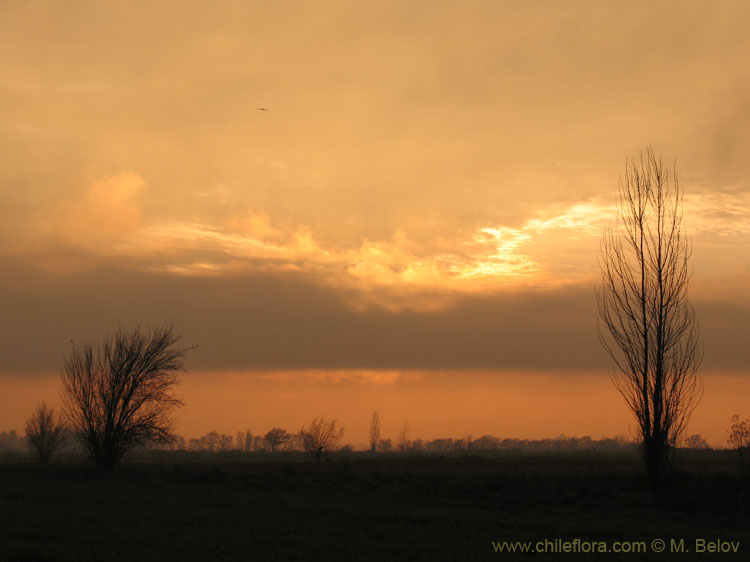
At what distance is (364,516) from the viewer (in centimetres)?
2192

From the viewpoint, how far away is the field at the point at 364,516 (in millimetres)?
15586

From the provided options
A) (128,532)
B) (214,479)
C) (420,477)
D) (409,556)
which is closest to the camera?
(409,556)

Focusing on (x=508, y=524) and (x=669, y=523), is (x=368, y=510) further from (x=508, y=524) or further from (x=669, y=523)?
(x=669, y=523)

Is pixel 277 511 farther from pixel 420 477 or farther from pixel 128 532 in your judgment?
pixel 420 477

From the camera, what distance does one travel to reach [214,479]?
36594mm

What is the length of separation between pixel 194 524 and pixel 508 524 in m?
9.69

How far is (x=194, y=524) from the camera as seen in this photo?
19984 mm

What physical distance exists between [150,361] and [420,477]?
869 inches

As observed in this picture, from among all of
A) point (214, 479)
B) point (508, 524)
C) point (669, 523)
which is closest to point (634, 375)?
point (669, 523)

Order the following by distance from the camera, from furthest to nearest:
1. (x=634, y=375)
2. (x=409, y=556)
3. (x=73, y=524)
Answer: (x=634, y=375)
(x=73, y=524)
(x=409, y=556)

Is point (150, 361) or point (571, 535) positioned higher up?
point (150, 361)

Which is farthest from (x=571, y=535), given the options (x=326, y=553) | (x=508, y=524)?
(x=326, y=553)

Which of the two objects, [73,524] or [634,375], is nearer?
[73,524]

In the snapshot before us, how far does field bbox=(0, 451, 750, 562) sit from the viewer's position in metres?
15.6
